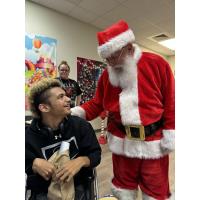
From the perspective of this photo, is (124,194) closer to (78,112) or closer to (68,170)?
(68,170)

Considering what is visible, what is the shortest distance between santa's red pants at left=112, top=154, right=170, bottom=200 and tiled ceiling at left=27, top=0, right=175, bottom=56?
9.27 feet

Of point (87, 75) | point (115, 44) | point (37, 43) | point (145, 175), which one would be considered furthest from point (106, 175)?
point (87, 75)

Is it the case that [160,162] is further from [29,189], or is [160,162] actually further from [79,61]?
[79,61]

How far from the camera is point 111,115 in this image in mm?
1208

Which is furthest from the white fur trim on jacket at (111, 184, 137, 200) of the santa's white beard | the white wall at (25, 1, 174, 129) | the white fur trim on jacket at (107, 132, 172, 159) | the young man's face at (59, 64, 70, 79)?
the white wall at (25, 1, 174, 129)

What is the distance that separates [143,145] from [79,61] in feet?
10.9

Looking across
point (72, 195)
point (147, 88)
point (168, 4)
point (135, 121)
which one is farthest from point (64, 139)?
point (168, 4)

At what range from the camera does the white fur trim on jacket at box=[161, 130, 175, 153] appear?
103cm

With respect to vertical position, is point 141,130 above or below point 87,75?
below

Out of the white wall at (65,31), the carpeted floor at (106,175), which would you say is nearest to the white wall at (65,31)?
the white wall at (65,31)

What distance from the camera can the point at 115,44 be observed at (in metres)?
1.04

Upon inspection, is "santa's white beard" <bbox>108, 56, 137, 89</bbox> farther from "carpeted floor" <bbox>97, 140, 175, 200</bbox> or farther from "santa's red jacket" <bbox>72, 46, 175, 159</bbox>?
"carpeted floor" <bbox>97, 140, 175, 200</bbox>

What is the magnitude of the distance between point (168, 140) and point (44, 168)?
1.97 ft

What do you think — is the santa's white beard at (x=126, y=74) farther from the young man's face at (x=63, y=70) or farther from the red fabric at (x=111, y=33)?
the young man's face at (x=63, y=70)
